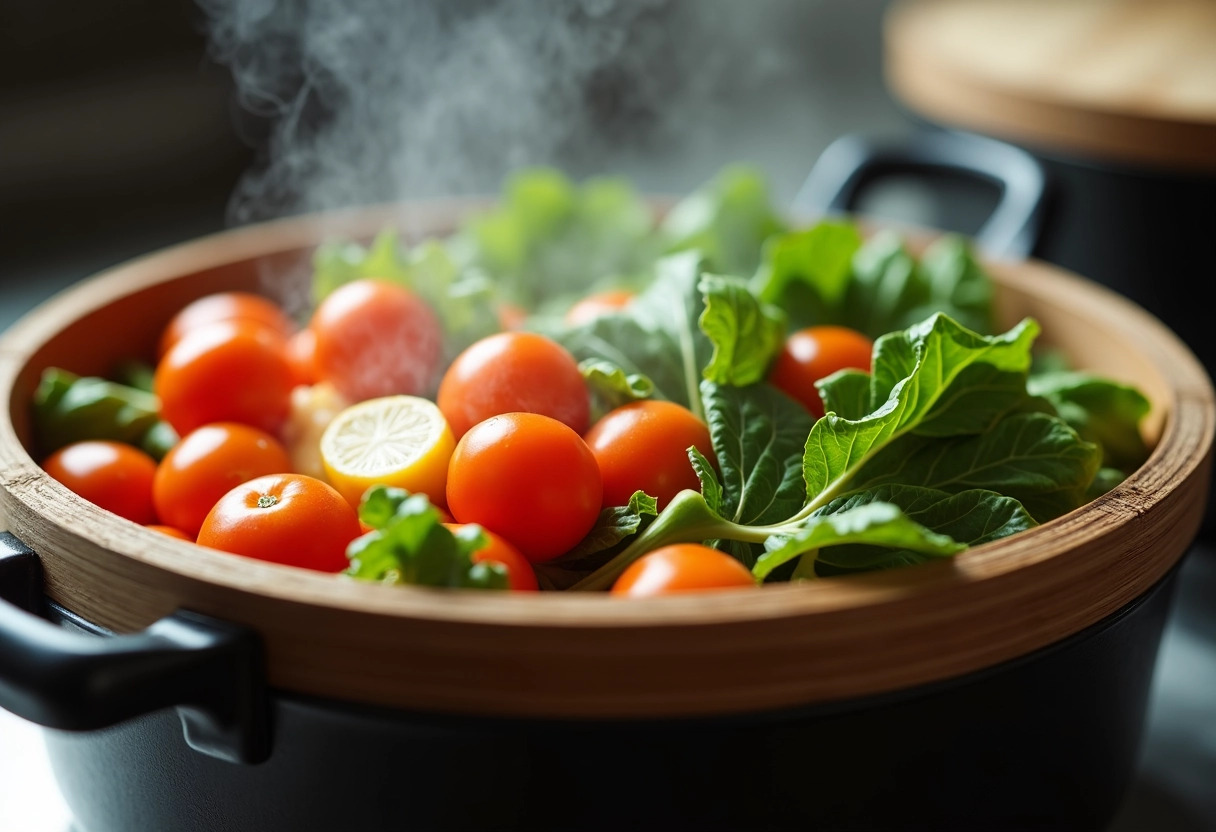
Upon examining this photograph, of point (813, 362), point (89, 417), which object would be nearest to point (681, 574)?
point (813, 362)

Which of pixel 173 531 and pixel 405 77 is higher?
pixel 405 77

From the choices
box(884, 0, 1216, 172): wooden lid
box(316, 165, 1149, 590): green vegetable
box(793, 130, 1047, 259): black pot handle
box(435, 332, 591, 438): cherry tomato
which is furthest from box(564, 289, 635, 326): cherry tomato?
box(884, 0, 1216, 172): wooden lid

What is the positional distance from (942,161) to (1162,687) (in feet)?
1.84

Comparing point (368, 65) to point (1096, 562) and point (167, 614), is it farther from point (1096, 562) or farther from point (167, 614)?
Result: point (1096, 562)

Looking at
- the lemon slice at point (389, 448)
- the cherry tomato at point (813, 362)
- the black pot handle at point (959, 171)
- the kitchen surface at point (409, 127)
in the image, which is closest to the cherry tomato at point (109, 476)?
the lemon slice at point (389, 448)

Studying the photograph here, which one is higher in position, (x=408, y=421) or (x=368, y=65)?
(x=368, y=65)

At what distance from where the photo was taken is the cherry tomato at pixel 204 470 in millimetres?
801

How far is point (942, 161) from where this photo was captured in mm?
1245

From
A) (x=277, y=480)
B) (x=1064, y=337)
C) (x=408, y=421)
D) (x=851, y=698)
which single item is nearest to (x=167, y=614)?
(x=277, y=480)

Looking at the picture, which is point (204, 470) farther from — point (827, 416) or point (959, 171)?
point (959, 171)

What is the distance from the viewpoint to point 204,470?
0.80 meters

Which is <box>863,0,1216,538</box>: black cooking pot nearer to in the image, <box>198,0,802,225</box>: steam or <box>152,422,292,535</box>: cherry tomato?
<box>198,0,802,225</box>: steam

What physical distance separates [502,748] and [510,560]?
119 mm

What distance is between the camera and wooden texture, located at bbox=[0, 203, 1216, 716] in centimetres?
56
